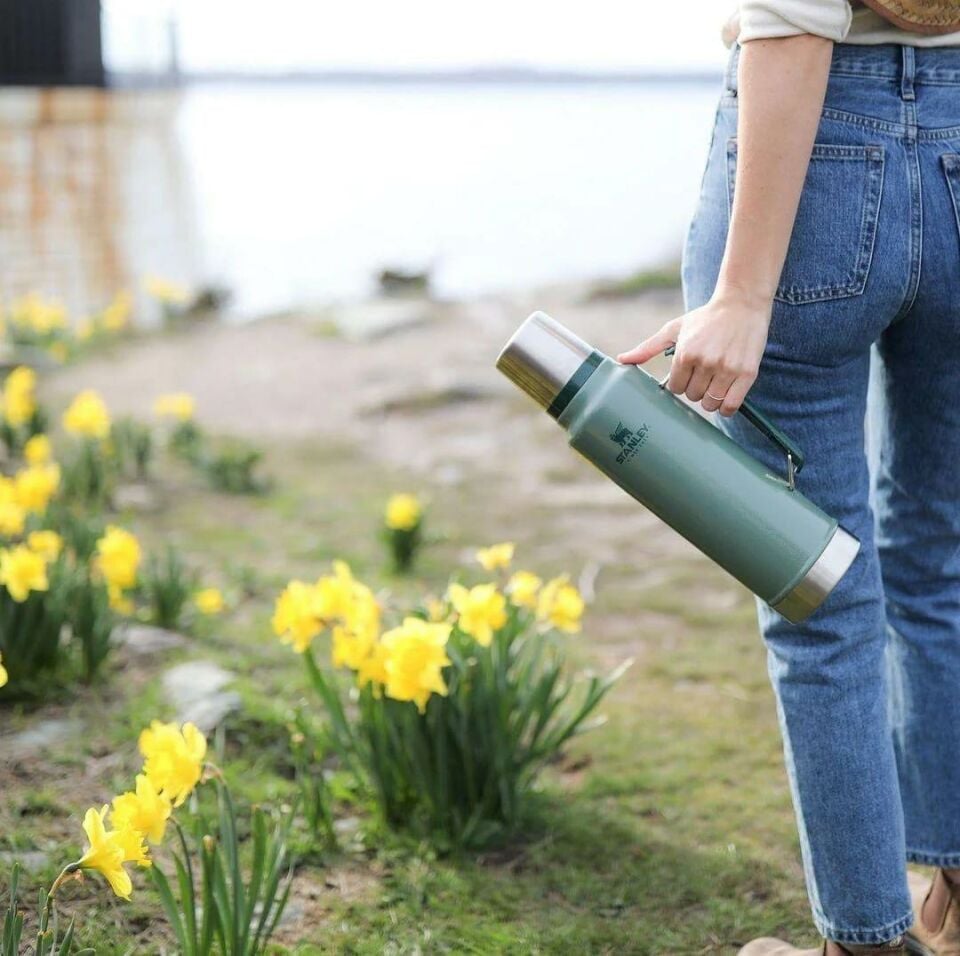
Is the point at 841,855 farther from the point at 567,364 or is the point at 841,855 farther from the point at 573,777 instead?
the point at 573,777

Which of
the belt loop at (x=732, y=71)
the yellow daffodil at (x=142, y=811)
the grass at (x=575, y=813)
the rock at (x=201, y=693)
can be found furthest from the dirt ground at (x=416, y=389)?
the yellow daffodil at (x=142, y=811)

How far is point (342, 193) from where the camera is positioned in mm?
23562

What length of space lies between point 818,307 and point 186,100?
35.1 feet

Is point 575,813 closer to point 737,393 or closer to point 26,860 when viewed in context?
point 26,860

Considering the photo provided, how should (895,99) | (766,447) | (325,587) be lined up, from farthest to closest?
1. (325,587)
2. (766,447)
3. (895,99)

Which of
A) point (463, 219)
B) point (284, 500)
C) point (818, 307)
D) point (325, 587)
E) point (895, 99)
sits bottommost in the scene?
point (463, 219)

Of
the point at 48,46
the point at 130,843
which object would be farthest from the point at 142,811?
the point at 48,46

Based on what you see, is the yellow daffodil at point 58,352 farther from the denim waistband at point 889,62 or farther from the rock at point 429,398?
the denim waistband at point 889,62

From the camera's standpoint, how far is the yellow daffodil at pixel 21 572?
2143mm

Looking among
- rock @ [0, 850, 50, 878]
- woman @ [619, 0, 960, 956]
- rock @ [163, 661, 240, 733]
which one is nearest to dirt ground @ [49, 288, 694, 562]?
rock @ [163, 661, 240, 733]

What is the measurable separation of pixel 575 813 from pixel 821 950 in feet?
1.89

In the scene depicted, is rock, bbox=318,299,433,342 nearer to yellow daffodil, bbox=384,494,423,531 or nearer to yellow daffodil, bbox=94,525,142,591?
yellow daffodil, bbox=384,494,423,531

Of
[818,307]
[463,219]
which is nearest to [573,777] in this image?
[818,307]

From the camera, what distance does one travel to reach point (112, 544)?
246cm
